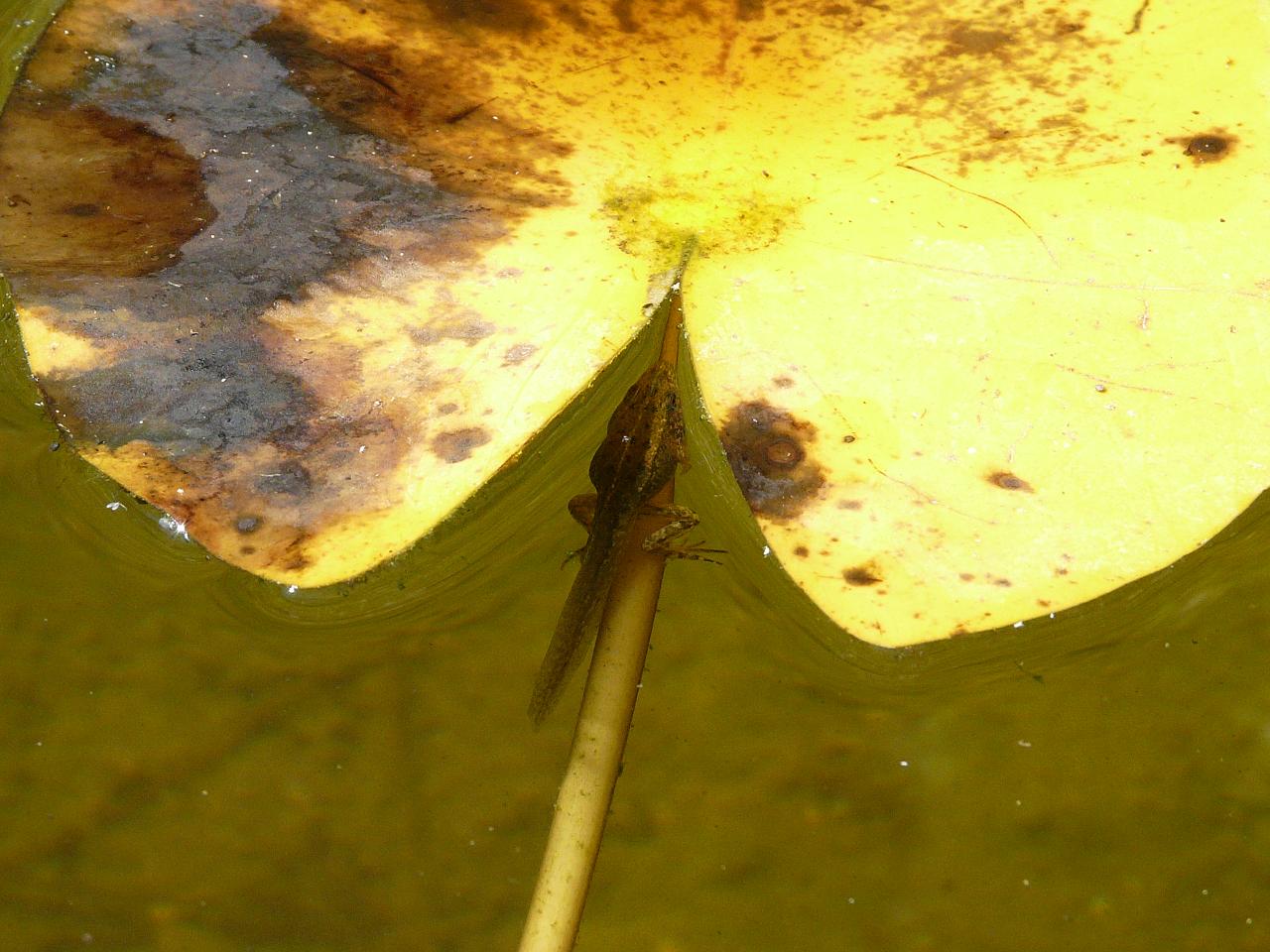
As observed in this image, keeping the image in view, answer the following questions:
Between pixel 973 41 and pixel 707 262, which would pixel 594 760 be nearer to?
pixel 707 262

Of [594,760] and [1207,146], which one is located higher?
[1207,146]

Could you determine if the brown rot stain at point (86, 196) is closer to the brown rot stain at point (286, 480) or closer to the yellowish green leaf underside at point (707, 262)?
the yellowish green leaf underside at point (707, 262)

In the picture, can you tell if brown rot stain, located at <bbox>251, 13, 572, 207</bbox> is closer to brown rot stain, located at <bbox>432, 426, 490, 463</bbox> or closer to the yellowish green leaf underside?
the yellowish green leaf underside

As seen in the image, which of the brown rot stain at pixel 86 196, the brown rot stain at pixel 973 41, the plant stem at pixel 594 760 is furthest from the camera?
A: the brown rot stain at pixel 973 41

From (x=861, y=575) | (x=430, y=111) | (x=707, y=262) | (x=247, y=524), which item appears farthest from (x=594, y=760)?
(x=430, y=111)

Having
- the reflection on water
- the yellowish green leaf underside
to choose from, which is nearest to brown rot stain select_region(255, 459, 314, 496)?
the yellowish green leaf underside

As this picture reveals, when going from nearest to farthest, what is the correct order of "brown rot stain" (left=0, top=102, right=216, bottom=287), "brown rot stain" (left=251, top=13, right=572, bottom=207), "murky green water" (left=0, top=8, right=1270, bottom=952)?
"murky green water" (left=0, top=8, right=1270, bottom=952), "brown rot stain" (left=0, top=102, right=216, bottom=287), "brown rot stain" (left=251, top=13, right=572, bottom=207)

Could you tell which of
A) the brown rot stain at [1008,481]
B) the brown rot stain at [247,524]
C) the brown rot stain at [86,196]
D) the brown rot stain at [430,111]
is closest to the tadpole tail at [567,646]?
the brown rot stain at [247,524]
